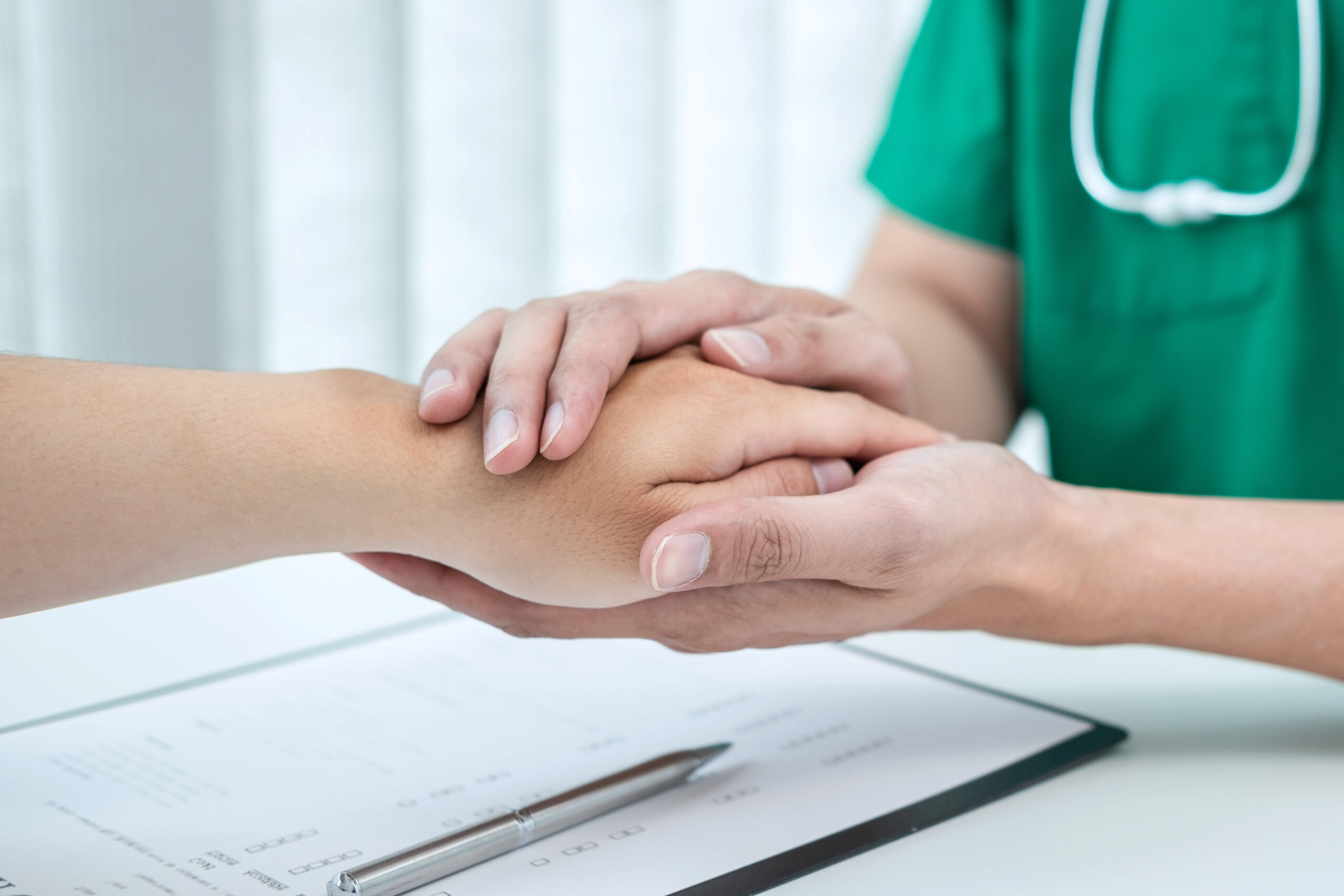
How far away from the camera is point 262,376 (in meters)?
→ 0.60

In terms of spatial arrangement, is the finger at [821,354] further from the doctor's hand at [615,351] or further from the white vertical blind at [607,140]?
the white vertical blind at [607,140]

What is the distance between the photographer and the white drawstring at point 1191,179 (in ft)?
2.93

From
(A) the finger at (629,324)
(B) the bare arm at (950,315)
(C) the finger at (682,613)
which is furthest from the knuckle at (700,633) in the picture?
(B) the bare arm at (950,315)

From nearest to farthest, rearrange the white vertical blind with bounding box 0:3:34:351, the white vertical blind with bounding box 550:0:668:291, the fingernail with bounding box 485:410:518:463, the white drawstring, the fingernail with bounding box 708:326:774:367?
the fingernail with bounding box 485:410:518:463, the fingernail with bounding box 708:326:774:367, the white drawstring, the white vertical blind with bounding box 0:3:34:351, the white vertical blind with bounding box 550:0:668:291

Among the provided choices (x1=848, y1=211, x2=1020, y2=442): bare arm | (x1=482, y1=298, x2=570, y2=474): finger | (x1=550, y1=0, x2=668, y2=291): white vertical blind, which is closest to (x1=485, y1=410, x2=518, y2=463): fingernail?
(x1=482, y1=298, x2=570, y2=474): finger

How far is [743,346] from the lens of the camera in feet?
2.14

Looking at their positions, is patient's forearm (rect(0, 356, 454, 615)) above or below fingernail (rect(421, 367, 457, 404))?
below

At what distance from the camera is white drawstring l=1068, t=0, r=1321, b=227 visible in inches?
35.2

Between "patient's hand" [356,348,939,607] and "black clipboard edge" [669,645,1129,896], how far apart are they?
0.49 ft

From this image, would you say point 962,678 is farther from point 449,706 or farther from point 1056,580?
point 449,706

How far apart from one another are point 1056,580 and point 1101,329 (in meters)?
0.49

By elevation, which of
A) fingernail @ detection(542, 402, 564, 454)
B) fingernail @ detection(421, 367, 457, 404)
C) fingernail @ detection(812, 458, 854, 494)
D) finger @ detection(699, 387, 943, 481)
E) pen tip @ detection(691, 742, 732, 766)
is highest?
fingernail @ detection(421, 367, 457, 404)

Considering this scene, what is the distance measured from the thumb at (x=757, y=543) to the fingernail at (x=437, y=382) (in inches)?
5.8

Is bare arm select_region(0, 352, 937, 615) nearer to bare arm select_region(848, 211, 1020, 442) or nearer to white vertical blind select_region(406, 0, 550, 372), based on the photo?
bare arm select_region(848, 211, 1020, 442)
